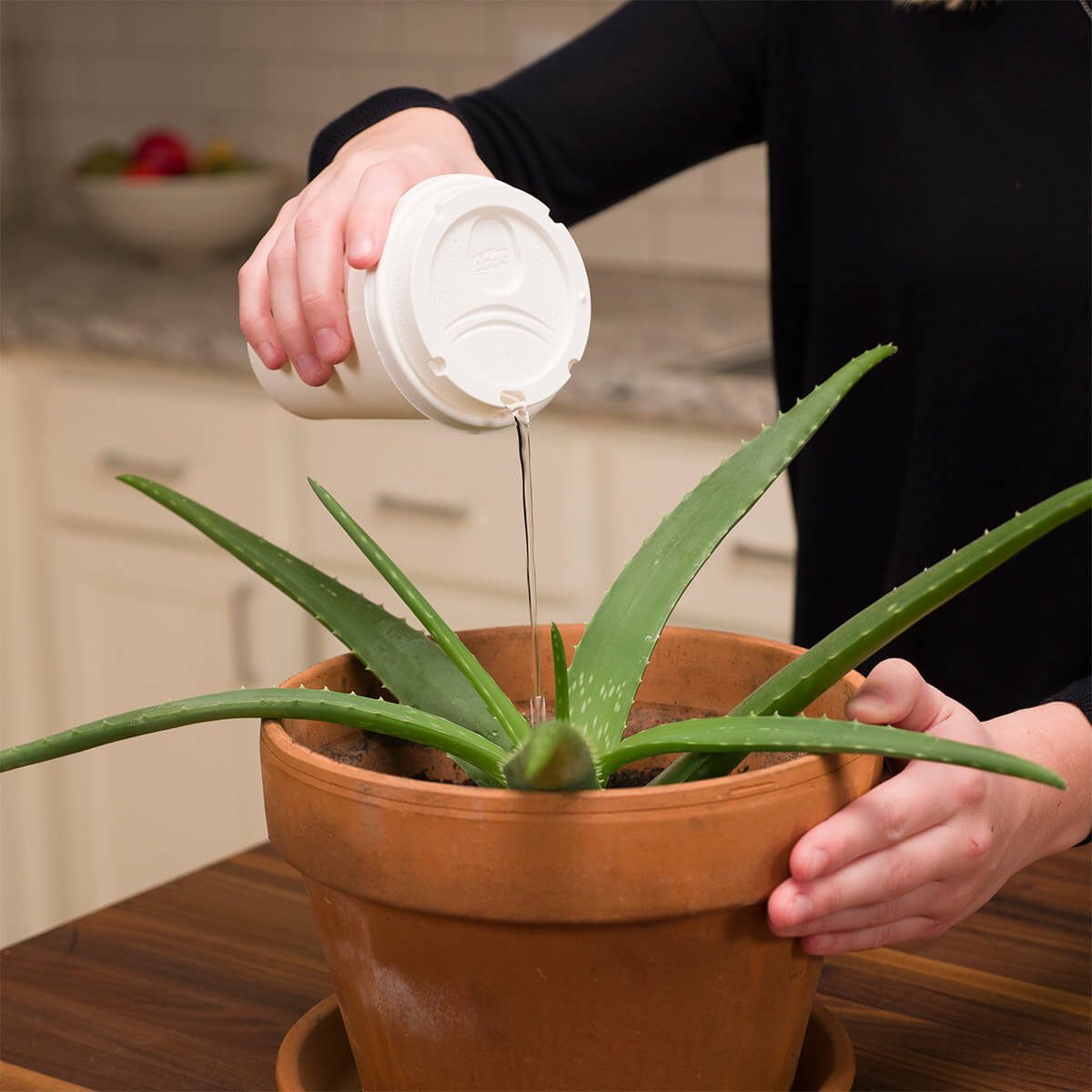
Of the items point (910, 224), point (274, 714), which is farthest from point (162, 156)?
point (274, 714)

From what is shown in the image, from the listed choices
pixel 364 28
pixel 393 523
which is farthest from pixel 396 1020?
pixel 364 28

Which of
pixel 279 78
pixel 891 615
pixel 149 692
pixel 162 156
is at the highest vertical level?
pixel 279 78

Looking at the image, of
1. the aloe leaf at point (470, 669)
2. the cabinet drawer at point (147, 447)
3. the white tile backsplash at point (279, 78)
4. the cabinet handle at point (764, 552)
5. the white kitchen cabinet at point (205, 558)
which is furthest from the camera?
the white tile backsplash at point (279, 78)

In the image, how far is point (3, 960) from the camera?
30.5 inches

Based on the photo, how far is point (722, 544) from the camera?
1.68m

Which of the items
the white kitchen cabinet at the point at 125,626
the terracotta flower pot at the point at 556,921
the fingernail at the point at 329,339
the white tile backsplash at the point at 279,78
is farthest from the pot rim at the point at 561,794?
the white tile backsplash at the point at 279,78

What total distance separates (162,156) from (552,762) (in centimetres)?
219

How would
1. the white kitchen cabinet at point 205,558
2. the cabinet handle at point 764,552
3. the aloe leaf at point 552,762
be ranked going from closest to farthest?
the aloe leaf at point 552,762
the cabinet handle at point 764,552
the white kitchen cabinet at point 205,558

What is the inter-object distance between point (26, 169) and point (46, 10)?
29 centimetres

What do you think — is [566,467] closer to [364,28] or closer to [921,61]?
[921,61]

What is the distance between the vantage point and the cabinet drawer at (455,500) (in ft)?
5.89

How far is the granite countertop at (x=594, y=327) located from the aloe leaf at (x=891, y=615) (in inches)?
38.7

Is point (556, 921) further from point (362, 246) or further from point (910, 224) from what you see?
point (910, 224)

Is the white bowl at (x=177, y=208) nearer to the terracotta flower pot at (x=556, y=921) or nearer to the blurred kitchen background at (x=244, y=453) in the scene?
the blurred kitchen background at (x=244, y=453)
